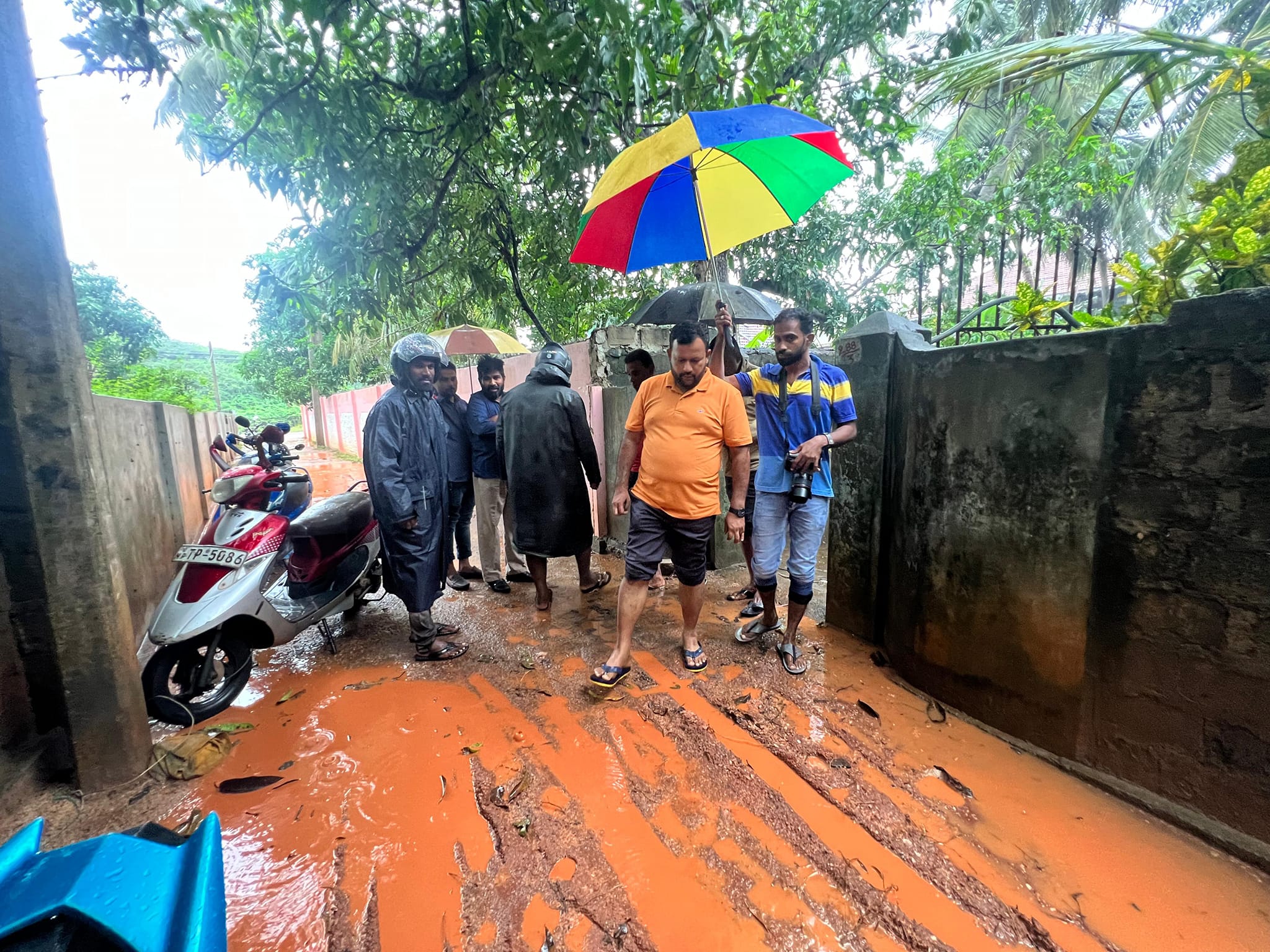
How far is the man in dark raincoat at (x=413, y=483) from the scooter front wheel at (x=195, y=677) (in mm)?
810

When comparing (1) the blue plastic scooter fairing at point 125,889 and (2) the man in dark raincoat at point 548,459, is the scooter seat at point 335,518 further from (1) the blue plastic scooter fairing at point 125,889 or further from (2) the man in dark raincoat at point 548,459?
(1) the blue plastic scooter fairing at point 125,889

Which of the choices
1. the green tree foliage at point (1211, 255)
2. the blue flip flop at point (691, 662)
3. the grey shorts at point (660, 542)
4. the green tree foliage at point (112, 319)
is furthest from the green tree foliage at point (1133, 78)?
the green tree foliage at point (112, 319)

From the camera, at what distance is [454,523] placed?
186 inches

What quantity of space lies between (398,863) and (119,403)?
4.02 meters

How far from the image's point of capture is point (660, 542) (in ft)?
9.88

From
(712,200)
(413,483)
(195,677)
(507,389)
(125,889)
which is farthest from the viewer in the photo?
(507,389)

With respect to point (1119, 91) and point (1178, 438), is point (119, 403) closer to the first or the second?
point (1178, 438)

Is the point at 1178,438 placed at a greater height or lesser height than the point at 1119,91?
lesser

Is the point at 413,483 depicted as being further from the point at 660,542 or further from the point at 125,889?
the point at 125,889

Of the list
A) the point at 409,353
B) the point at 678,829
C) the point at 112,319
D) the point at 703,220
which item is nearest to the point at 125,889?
the point at 678,829

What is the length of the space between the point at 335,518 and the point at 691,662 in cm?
239

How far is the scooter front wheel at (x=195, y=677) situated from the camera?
8.64 feet

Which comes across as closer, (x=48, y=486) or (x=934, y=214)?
(x=48, y=486)

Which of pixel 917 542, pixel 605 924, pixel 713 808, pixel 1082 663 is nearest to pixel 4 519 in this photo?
pixel 605 924
